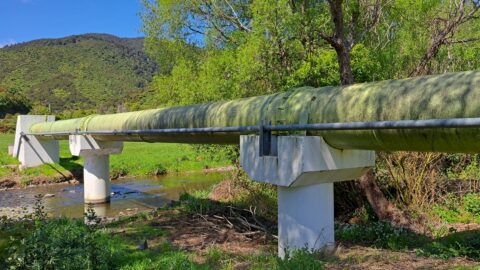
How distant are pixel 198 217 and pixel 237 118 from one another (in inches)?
143

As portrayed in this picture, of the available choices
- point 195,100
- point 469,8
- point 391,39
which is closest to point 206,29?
point 195,100

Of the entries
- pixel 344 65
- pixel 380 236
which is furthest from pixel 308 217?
pixel 344 65

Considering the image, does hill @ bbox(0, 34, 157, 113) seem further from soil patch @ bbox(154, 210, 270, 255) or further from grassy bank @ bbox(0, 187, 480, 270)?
grassy bank @ bbox(0, 187, 480, 270)

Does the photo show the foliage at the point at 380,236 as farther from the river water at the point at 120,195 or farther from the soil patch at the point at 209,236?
the river water at the point at 120,195

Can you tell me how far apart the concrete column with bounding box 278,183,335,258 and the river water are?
9.45 metres

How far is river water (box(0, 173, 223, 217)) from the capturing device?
48.9ft

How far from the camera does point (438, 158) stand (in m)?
8.69

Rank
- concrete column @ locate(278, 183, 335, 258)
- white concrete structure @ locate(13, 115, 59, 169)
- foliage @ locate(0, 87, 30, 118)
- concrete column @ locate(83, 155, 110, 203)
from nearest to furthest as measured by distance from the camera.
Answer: concrete column @ locate(278, 183, 335, 258)
concrete column @ locate(83, 155, 110, 203)
white concrete structure @ locate(13, 115, 59, 169)
foliage @ locate(0, 87, 30, 118)

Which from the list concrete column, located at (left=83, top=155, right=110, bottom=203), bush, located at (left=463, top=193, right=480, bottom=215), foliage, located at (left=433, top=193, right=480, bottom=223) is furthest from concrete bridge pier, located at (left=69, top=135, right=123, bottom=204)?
bush, located at (left=463, top=193, right=480, bottom=215)

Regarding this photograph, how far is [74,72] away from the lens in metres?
120

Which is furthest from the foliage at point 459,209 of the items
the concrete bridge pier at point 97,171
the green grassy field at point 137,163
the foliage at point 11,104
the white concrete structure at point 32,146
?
the foliage at point 11,104

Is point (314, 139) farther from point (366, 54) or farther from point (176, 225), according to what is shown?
point (366, 54)

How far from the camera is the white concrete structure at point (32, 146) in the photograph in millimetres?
22062

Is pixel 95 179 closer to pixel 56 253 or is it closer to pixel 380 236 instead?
pixel 56 253
